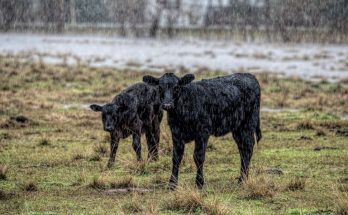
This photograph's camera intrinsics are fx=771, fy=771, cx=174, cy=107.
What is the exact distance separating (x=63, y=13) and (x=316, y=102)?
14009cm

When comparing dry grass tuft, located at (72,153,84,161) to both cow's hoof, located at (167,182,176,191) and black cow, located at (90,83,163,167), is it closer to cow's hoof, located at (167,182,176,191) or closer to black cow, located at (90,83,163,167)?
black cow, located at (90,83,163,167)

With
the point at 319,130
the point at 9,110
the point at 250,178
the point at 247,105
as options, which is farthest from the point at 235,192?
the point at 9,110

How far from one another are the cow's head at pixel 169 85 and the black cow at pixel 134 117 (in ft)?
7.86

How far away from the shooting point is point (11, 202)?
10.6 metres

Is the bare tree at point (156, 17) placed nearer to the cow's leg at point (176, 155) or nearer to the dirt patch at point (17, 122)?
the dirt patch at point (17, 122)

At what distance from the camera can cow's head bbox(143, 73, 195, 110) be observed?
10680 mm

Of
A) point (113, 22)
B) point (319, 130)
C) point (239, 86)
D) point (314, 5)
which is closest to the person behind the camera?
point (239, 86)

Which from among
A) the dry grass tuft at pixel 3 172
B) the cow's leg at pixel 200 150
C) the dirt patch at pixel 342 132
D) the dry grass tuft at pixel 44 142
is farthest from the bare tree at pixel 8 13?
the cow's leg at pixel 200 150

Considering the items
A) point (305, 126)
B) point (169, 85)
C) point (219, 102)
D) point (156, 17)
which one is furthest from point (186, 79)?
point (156, 17)

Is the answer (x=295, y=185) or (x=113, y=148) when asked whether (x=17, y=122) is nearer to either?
(x=113, y=148)

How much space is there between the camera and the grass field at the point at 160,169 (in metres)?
10.2

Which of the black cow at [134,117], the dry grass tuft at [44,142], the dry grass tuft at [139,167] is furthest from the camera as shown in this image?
the dry grass tuft at [44,142]

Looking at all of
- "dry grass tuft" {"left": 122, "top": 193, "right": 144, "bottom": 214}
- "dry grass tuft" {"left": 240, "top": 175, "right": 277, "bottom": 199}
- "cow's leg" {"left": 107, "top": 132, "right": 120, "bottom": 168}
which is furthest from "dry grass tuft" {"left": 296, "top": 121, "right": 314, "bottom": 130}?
"dry grass tuft" {"left": 122, "top": 193, "right": 144, "bottom": 214}

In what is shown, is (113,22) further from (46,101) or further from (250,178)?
(250,178)
